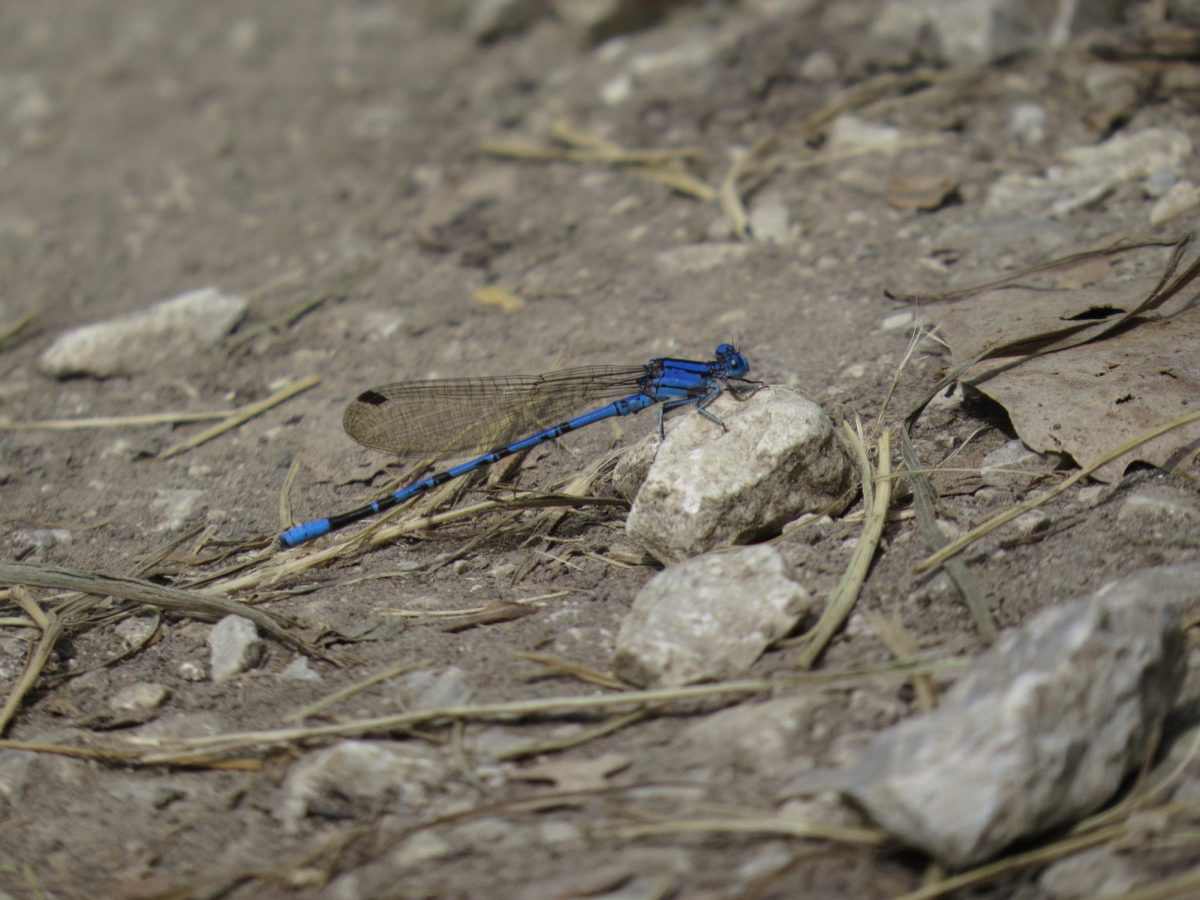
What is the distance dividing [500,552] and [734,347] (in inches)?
40.6

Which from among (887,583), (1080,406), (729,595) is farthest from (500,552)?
Result: (1080,406)

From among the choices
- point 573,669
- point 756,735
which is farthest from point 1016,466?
point 573,669

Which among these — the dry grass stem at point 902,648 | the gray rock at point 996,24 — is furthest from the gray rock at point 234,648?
the gray rock at point 996,24

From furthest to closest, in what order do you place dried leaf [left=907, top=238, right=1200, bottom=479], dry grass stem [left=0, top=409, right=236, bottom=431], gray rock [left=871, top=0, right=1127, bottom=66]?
gray rock [left=871, top=0, right=1127, bottom=66] → dry grass stem [left=0, top=409, right=236, bottom=431] → dried leaf [left=907, top=238, right=1200, bottom=479]

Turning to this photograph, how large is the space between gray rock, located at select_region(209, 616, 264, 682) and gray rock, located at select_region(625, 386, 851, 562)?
1.00m

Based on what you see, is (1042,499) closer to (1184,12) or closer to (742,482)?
(742,482)

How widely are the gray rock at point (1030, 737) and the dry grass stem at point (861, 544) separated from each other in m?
0.42

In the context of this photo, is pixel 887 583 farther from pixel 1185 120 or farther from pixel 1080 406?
pixel 1185 120

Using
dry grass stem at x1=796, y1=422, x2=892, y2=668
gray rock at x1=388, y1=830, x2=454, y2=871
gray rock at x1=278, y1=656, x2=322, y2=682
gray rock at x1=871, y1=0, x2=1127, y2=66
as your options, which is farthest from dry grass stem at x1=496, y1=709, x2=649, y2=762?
gray rock at x1=871, y1=0, x2=1127, y2=66

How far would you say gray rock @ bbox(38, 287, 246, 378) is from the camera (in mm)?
4332

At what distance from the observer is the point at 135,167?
588 cm

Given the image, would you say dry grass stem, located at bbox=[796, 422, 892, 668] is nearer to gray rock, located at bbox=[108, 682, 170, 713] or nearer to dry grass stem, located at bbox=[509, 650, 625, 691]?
dry grass stem, located at bbox=[509, 650, 625, 691]

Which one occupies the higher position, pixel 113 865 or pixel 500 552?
pixel 113 865

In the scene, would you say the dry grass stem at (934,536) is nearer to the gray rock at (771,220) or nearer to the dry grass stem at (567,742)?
the dry grass stem at (567,742)
